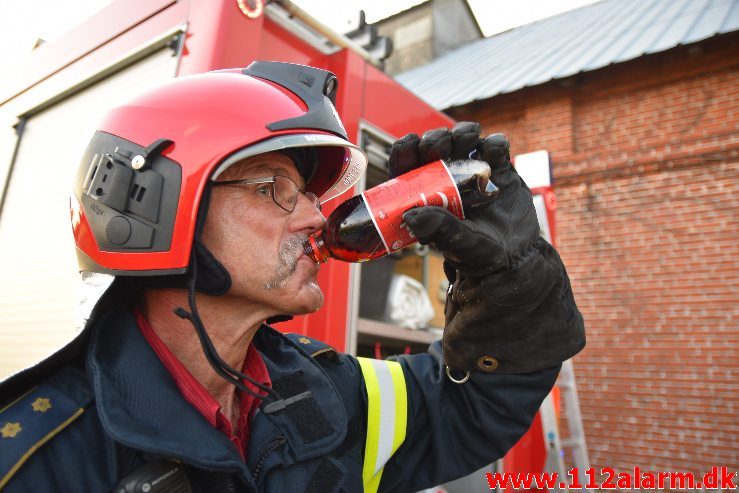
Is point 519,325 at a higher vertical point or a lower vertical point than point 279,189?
lower

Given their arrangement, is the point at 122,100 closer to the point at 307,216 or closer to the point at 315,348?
the point at 307,216

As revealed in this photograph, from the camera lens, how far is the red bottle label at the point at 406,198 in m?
1.36

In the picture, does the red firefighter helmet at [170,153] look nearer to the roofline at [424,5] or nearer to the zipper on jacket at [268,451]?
the zipper on jacket at [268,451]

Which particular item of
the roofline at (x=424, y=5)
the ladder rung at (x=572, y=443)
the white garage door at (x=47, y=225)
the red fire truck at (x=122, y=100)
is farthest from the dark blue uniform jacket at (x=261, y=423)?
the roofline at (x=424, y=5)

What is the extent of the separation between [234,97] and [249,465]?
92 centimetres

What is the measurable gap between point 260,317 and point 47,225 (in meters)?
1.64

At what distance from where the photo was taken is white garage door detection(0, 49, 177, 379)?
87.7 inches

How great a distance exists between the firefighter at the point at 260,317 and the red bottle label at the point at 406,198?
48 mm

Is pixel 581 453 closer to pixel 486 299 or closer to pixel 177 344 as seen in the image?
pixel 486 299

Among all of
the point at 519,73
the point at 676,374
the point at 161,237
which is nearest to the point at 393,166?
the point at 161,237

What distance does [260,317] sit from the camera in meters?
1.39

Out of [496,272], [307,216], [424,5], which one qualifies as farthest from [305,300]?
[424,5]

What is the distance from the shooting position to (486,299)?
1368 millimetres

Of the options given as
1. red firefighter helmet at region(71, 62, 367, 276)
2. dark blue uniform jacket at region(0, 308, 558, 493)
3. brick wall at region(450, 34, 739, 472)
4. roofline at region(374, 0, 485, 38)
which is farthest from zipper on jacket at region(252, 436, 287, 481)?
roofline at region(374, 0, 485, 38)
